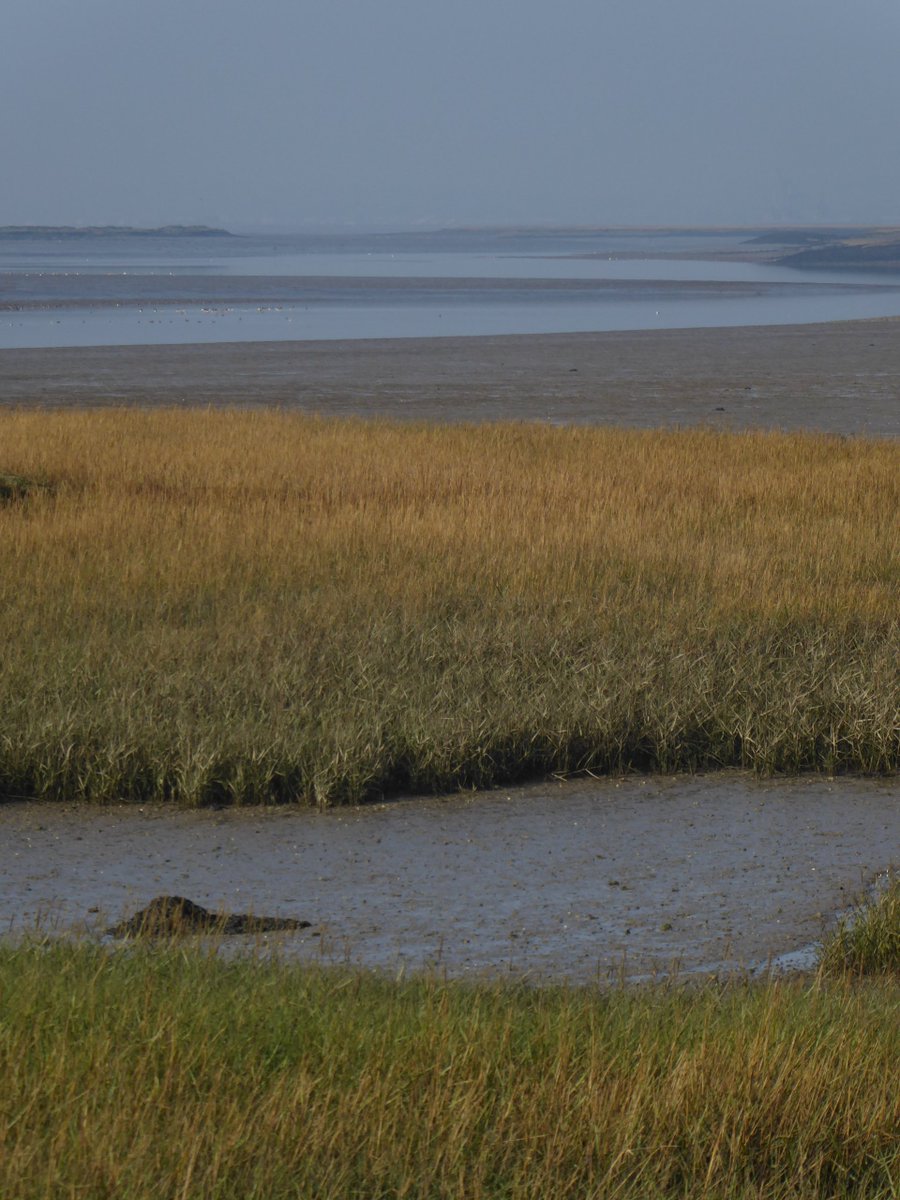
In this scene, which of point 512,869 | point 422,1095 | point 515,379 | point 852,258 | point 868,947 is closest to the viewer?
point 422,1095

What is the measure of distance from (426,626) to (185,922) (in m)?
4.13

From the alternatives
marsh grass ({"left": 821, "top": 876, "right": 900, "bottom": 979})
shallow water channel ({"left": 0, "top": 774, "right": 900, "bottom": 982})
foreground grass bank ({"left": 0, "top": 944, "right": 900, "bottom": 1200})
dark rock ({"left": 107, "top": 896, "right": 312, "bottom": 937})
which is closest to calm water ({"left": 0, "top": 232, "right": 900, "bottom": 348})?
shallow water channel ({"left": 0, "top": 774, "right": 900, "bottom": 982})

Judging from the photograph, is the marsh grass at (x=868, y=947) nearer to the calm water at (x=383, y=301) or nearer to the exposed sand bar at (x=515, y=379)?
the exposed sand bar at (x=515, y=379)

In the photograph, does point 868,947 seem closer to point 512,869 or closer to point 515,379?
point 512,869

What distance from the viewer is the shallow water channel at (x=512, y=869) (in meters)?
5.28

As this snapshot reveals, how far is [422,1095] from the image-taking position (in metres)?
3.61

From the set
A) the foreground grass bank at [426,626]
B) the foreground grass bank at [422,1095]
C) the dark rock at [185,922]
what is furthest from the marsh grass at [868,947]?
the foreground grass bank at [426,626]

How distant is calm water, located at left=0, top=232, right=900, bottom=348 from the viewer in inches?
1771

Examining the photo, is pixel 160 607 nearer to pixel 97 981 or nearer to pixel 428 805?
pixel 428 805

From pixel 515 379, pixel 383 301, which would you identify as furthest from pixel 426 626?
pixel 383 301

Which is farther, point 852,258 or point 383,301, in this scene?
point 852,258

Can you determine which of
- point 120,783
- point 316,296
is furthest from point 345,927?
point 316,296

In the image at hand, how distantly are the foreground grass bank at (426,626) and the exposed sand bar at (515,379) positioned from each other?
32.8ft

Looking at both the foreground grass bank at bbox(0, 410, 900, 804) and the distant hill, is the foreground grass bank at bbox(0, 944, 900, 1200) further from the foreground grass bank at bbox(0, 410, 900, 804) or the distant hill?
the distant hill
